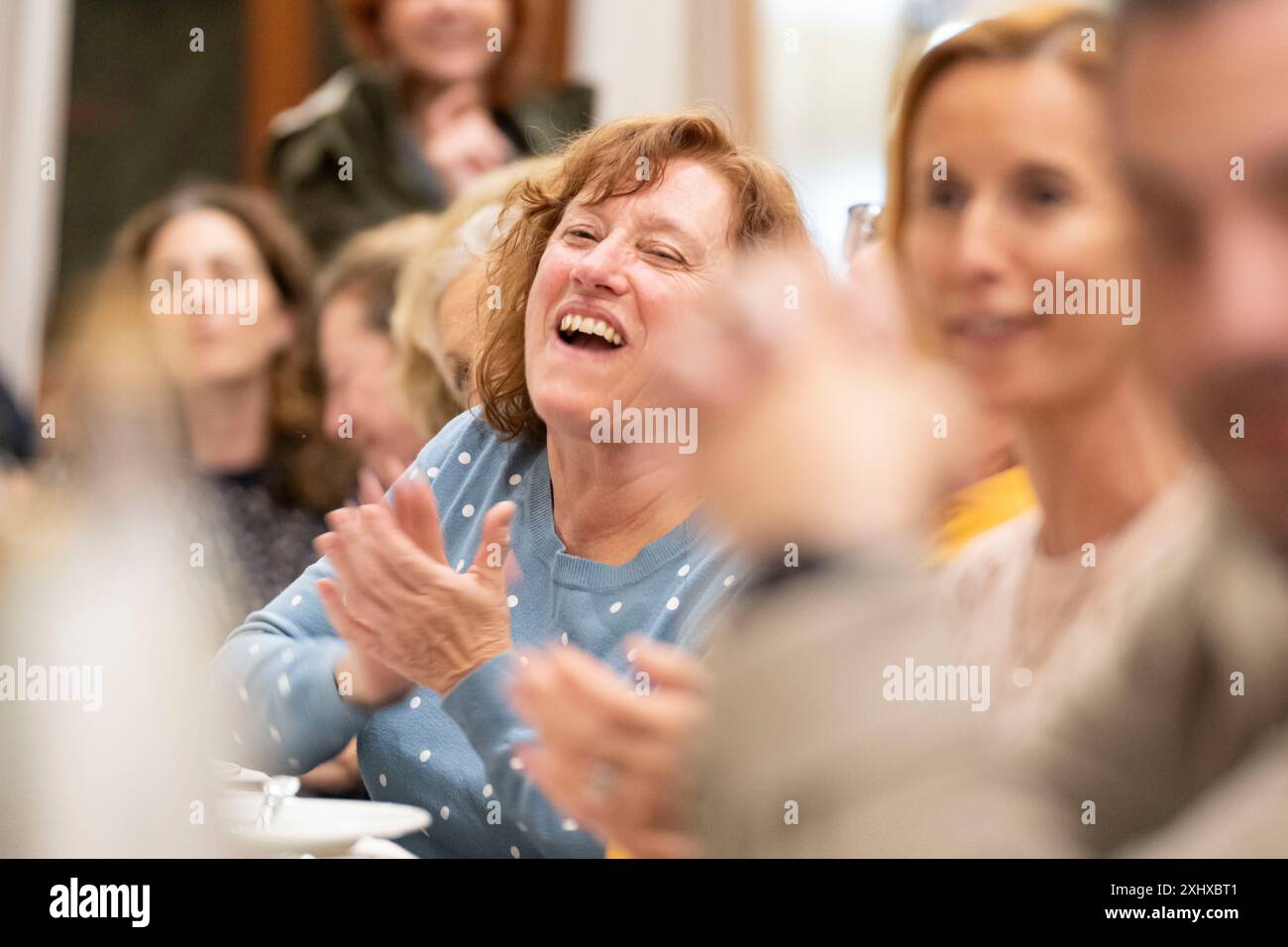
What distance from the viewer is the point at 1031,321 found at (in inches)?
28.9

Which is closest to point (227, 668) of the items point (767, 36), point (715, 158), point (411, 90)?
point (715, 158)

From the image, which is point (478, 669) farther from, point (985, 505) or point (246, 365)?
point (246, 365)

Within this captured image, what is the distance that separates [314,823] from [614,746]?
12.4 inches

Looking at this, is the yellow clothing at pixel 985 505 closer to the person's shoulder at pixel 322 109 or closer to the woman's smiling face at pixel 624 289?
the woman's smiling face at pixel 624 289

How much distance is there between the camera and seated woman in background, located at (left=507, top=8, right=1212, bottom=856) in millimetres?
695

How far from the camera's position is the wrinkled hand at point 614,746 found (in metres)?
Result: 0.52

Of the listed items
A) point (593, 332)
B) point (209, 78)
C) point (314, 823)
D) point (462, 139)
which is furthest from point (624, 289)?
point (209, 78)

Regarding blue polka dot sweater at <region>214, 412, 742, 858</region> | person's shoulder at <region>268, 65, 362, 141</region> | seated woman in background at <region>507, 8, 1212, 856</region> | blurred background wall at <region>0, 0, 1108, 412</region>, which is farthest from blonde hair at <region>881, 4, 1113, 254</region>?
person's shoulder at <region>268, 65, 362, 141</region>

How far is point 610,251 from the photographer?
0.89 metres

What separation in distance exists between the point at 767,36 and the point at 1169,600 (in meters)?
1.37

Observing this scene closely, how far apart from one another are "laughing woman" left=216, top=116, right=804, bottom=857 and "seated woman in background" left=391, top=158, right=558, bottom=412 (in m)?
0.09

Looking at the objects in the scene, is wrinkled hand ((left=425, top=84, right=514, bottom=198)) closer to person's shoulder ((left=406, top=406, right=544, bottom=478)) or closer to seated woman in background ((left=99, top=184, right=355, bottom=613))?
seated woman in background ((left=99, top=184, right=355, bottom=613))

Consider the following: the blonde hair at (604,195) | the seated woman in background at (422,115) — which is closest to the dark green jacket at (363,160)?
the seated woman in background at (422,115)
